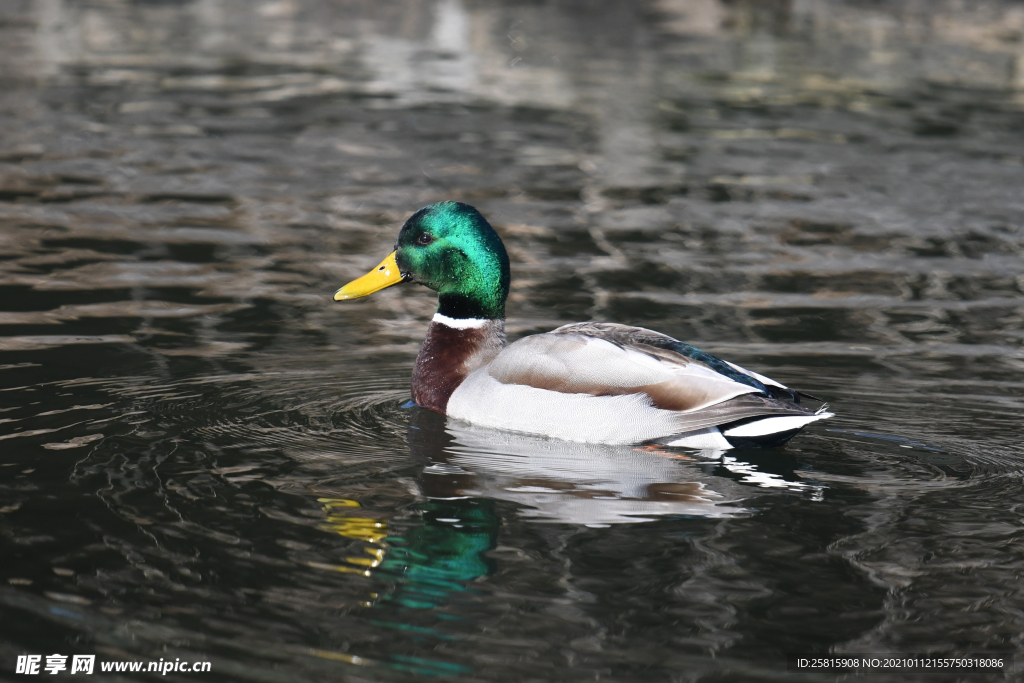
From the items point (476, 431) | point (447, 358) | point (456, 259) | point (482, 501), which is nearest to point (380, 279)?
point (456, 259)

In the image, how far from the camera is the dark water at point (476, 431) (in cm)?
494

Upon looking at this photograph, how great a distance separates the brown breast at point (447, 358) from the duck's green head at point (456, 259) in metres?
0.11

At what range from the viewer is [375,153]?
1644cm

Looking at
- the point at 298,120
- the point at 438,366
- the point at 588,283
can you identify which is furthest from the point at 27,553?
the point at 298,120

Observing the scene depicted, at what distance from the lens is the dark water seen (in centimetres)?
494

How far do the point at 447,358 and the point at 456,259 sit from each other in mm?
593

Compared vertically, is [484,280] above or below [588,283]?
above

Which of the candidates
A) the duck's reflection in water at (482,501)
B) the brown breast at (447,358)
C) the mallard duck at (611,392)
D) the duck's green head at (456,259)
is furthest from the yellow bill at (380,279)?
the duck's reflection in water at (482,501)

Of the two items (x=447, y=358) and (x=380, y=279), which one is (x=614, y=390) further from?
(x=380, y=279)

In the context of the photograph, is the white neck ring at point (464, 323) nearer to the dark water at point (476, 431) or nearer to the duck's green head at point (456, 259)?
the duck's green head at point (456, 259)

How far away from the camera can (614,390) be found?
275 inches

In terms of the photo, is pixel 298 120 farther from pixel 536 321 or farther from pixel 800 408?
pixel 800 408

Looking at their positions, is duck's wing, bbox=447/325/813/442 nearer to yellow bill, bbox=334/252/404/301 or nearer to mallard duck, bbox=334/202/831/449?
mallard duck, bbox=334/202/831/449

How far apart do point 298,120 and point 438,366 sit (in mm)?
11075
